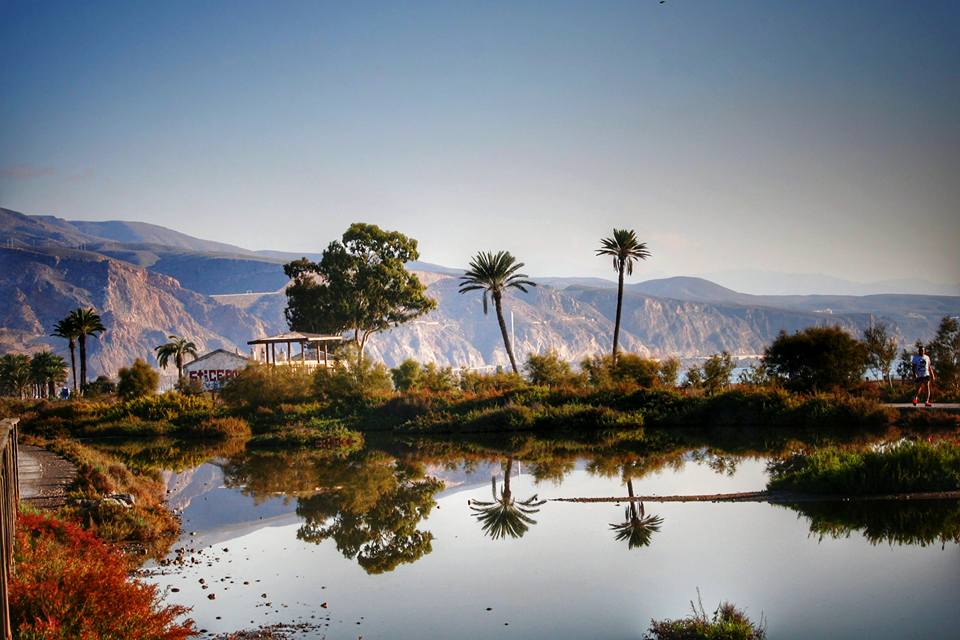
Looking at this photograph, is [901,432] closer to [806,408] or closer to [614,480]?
[806,408]

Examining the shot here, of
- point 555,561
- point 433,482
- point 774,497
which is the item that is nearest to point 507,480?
point 433,482

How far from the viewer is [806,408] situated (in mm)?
32594

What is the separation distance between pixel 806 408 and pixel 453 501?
17.8 metres

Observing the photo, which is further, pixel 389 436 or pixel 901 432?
pixel 389 436

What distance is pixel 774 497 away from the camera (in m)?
17.1

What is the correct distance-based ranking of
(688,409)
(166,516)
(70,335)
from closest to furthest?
(166,516), (688,409), (70,335)

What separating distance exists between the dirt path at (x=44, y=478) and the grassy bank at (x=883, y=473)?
13.8m

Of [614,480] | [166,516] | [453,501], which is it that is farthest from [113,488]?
[614,480]

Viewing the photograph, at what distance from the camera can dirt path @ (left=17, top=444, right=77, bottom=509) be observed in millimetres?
17594

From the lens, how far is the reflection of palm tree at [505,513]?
1594 centimetres

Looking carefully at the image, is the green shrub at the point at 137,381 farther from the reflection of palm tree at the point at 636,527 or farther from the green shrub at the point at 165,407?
the reflection of palm tree at the point at 636,527

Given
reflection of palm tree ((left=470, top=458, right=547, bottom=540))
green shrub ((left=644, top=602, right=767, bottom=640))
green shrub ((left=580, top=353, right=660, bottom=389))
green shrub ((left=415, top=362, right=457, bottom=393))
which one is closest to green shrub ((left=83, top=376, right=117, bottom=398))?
green shrub ((left=415, top=362, right=457, bottom=393))

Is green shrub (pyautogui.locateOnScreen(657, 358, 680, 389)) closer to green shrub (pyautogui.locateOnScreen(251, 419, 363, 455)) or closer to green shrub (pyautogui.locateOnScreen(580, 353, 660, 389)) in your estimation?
green shrub (pyautogui.locateOnScreen(580, 353, 660, 389))

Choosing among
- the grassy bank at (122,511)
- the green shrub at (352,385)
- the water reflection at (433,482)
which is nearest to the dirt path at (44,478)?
the grassy bank at (122,511)
